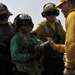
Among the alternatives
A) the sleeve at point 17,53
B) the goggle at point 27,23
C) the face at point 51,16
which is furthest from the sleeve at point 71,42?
the face at point 51,16

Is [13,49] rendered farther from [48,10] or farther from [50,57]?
[48,10]

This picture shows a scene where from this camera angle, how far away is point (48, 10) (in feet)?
22.1

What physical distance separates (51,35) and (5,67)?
3.87ft

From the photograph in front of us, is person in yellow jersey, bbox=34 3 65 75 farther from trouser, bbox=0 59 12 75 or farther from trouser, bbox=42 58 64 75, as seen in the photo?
trouser, bbox=0 59 12 75

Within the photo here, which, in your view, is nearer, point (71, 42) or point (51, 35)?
point (71, 42)

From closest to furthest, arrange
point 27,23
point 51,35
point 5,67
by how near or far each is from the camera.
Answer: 1. point 27,23
2. point 5,67
3. point 51,35

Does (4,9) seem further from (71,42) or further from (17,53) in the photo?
(71,42)

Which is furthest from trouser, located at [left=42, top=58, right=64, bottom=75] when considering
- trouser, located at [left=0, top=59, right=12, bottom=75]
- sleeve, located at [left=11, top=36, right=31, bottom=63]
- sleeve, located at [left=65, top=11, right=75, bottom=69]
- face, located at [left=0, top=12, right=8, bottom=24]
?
sleeve, located at [left=65, top=11, right=75, bottom=69]

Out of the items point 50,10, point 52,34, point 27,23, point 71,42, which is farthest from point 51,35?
point 71,42

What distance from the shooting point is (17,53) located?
18.2 ft

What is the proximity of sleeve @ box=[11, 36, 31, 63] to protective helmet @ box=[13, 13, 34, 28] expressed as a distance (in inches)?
10.9

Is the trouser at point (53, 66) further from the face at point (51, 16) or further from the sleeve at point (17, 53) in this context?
the sleeve at point (17, 53)

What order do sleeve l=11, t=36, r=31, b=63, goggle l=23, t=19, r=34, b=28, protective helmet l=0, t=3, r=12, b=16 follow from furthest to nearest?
protective helmet l=0, t=3, r=12, b=16 → goggle l=23, t=19, r=34, b=28 → sleeve l=11, t=36, r=31, b=63

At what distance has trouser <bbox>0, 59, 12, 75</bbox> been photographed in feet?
19.6
